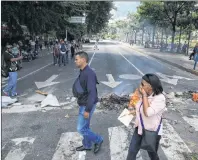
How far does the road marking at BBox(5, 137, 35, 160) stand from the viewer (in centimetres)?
509

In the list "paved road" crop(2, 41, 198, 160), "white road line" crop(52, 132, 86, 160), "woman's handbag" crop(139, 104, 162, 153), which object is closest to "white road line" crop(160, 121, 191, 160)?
"paved road" crop(2, 41, 198, 160)

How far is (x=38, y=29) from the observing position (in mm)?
22406

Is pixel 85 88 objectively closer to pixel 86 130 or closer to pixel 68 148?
pixel 86 130

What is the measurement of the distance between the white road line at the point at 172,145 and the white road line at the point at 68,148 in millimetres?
1637

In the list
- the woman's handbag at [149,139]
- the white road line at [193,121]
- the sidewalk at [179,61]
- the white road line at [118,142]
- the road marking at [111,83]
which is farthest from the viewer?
the sidewalk at [179,61]

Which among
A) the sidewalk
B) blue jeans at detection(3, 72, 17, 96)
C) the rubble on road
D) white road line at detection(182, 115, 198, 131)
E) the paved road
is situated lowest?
the sidewalk

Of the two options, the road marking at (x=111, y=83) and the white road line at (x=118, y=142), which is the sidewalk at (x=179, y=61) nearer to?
the road marking at (x=111, y=83)

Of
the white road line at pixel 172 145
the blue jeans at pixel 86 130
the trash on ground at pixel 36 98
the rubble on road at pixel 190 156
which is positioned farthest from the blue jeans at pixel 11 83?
the rubble on road at pixel 190 156

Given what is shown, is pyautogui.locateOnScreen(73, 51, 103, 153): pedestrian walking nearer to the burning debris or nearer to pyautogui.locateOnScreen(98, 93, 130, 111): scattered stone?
the burning debris

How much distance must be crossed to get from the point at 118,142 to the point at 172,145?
1109 millimetres

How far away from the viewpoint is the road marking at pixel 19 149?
5.09 meters

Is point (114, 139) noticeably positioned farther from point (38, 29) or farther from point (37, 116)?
point (38, 29)

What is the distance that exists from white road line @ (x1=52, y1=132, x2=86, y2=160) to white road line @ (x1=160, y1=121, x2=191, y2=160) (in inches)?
64.5

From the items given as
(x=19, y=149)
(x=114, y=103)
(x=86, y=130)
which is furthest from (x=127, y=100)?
(x=19, y=149)
